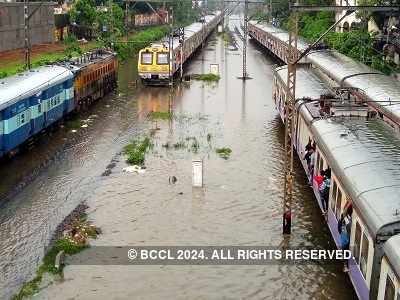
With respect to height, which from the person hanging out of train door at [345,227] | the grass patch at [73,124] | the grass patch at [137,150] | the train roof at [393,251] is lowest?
the grass patch at [137,150]

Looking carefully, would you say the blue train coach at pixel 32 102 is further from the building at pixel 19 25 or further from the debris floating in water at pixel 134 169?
the building at pixel 19 25

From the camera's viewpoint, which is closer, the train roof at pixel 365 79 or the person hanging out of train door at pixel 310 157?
the person hanging out of train door at pixel 310 157

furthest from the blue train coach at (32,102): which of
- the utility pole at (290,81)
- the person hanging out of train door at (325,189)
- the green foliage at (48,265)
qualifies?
the person hanging out of train door at (325,189)

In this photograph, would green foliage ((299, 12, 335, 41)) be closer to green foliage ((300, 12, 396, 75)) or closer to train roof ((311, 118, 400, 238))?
green foliage ((300, 12, 396, 75))

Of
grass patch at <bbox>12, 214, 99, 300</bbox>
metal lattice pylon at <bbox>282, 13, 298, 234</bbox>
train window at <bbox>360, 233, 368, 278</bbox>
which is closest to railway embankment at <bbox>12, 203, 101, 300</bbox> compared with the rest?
grass patch at <bbox>12, 214, 99, 300</bbox>

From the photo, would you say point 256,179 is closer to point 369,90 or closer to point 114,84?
point 369,90

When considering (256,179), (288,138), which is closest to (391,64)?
(256,179)

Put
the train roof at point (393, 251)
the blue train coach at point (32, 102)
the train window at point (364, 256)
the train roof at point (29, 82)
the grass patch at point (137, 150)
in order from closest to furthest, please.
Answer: the train roof at point (393, 251)
the train window at point (364, 256)
the blue train coach at point (32, 102)
the train roof at point (29, 82)
the grass patch at point (137, 150)
